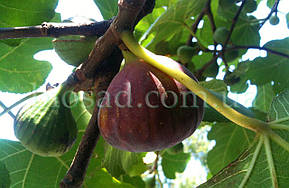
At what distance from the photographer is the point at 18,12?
3.84 feet

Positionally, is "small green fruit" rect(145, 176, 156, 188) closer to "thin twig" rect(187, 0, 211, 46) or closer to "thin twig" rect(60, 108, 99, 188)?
"thin twig" rect(187, 0, 211, 46)

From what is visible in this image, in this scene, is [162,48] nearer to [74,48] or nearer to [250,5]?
[250,5]

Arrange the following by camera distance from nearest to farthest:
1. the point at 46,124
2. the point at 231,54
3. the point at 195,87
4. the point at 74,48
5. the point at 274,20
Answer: the point at 195,87 → the point at 46,124 → the point at 74,48 → the point at 231,54 → the point at 274,20

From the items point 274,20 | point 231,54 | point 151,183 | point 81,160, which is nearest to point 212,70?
point 231,54

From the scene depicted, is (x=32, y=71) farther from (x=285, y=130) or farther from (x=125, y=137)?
(x=285, y=130)

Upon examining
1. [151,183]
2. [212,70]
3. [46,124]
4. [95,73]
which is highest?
[95,73]

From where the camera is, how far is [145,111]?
0.74 meters

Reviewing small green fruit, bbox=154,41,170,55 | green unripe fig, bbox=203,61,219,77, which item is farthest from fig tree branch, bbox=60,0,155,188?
green unripe fig, bbox=203,61,219,77

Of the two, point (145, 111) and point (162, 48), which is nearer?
point (145, 111)

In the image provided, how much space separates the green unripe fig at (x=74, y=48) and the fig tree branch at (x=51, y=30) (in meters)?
0.07

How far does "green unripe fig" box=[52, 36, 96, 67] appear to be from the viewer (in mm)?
1052

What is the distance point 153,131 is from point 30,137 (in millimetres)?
354

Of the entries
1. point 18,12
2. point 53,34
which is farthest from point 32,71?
point 53,34

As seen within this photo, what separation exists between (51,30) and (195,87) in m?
0.45
